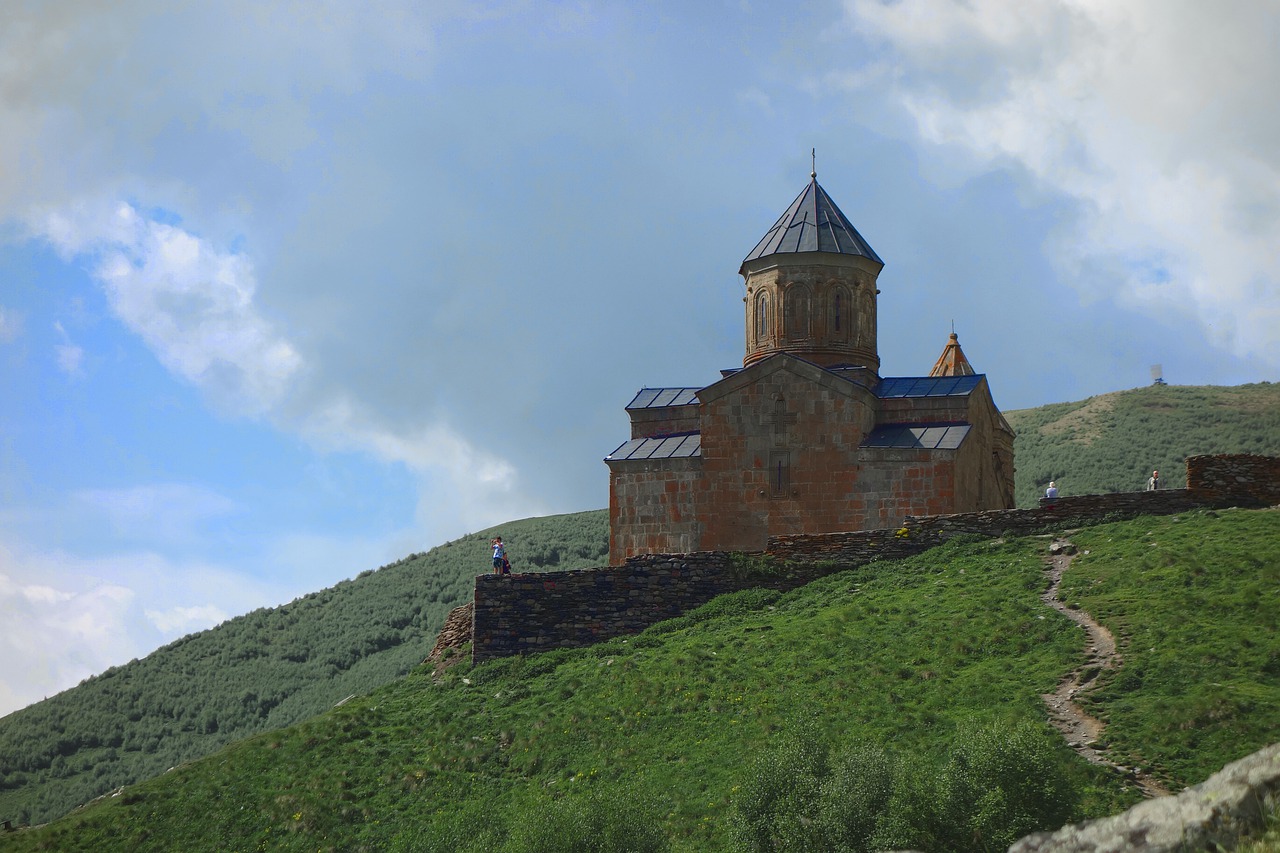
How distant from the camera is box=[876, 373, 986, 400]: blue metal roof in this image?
80.6 feet

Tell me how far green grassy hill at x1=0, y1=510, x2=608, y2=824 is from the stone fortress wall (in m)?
14.2

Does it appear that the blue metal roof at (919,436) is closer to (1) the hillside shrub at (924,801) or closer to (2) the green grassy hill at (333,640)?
(1) the hillside shrub at (924,801)

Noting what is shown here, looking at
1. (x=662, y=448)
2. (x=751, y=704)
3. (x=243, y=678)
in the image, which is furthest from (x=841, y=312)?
(x=243, y=678)

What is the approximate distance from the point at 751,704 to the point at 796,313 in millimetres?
11395

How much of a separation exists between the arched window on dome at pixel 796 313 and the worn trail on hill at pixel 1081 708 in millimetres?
9466

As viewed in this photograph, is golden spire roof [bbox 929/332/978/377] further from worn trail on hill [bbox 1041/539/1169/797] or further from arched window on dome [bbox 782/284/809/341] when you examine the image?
worn trail on hill [bbox 1041/539/1169/797]

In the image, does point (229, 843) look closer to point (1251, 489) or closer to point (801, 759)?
point (801, 759)

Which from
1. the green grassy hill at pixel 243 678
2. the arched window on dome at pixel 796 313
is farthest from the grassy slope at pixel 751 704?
the green grassy hill at pixel 243 678

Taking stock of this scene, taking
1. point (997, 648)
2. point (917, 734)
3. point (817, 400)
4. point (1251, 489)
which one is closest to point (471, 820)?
point (917, 734)

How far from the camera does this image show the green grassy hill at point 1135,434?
4825cm

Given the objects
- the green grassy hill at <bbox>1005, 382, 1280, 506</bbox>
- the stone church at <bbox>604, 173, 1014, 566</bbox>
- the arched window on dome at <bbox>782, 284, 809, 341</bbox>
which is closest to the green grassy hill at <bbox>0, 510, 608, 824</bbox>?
the stone church at <bbox>604, 173, 1014, 566</bbox>

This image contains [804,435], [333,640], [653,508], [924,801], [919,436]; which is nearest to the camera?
[924,801]

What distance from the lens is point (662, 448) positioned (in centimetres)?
2520

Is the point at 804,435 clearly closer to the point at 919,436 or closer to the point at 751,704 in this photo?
the point at 919,436
